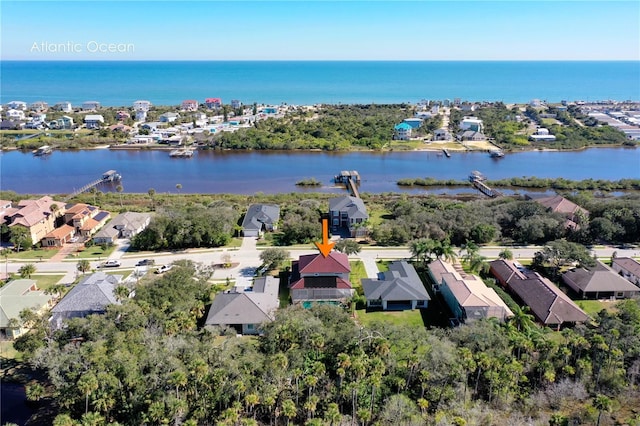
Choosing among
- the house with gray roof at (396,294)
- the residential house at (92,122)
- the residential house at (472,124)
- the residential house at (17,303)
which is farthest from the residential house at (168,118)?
the house with gray roof at (396,294)

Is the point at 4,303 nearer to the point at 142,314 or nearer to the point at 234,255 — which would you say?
the point at 142,314

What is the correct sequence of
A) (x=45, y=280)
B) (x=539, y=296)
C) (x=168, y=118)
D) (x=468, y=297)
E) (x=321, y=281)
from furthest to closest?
(x=168, y=118) → (x=45, y=280) → (x=321, y=281) → (x=539, y=296) → (x=468, y=297)

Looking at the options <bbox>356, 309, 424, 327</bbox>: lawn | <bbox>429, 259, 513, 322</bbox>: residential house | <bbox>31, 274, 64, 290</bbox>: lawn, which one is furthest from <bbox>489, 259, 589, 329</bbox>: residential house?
<bbox>31, 274, 64, 290</bbox>: lawn

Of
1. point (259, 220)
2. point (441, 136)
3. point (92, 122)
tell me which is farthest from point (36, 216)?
point (441, 136)

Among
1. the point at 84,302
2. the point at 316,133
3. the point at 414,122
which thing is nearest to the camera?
the point at 84,302

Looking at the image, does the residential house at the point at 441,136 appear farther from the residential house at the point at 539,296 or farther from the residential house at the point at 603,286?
the residential house at the point at 603,286

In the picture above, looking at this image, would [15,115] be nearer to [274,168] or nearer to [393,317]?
[274,168]

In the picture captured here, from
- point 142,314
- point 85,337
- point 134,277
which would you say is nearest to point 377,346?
point 142,314
